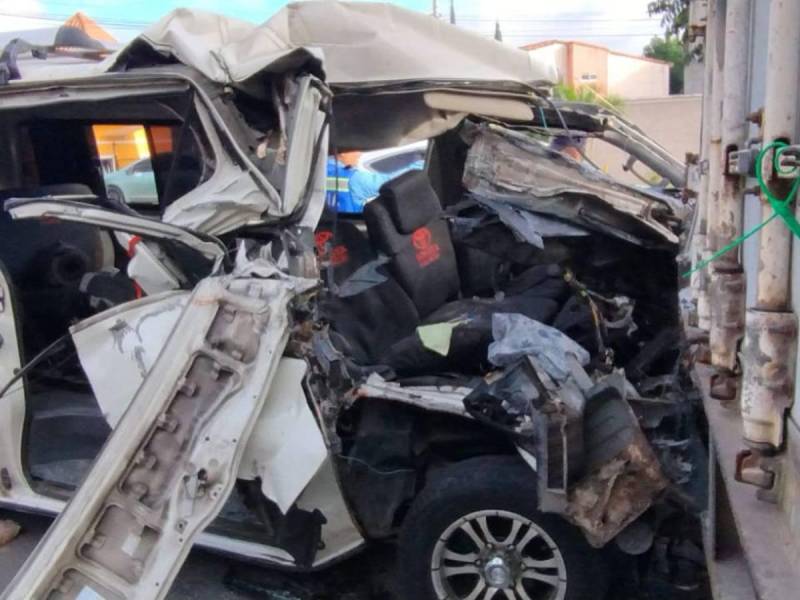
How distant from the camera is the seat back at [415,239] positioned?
4445mm

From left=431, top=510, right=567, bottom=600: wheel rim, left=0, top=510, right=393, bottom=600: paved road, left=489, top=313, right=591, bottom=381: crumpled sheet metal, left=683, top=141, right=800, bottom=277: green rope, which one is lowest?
left=0, top=510, right=393, bottom=600: paved road

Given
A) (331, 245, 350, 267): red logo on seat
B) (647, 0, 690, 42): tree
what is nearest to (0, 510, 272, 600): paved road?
(331, 245, 350, 267): red logo on seat

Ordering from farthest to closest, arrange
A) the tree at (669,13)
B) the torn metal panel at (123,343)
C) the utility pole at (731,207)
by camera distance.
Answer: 1. the tree at (669,13)
2. the torn metal panel at (123,343)
3. the utility pole at (731,207)

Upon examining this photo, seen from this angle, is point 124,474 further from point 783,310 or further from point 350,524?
point 783,310

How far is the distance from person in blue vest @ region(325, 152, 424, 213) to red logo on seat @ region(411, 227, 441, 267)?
375 millimetres

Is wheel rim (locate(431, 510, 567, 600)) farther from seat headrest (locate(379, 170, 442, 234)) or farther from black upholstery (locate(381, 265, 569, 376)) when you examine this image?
seat headrest (locate(379, 170, 442, 234))

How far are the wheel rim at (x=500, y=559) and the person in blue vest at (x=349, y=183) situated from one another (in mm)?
1647

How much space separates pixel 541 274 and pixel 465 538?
1.74 meters

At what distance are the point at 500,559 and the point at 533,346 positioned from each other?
2.68 ft

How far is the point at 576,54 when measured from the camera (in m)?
46.5

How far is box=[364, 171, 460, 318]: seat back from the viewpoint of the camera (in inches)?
175

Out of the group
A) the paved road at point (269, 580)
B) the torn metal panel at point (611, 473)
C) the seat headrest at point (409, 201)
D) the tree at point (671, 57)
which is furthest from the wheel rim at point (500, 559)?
the tree at point (671, 57)

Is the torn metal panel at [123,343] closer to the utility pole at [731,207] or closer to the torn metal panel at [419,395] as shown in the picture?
the torn metal panel at [419,395]

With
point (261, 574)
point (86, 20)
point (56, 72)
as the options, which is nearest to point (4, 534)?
point (261, 574)
